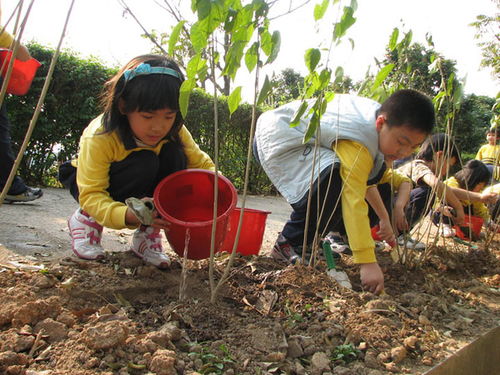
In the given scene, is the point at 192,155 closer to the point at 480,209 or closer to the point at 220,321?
the point at 220,321

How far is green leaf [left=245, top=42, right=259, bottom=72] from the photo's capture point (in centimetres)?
118

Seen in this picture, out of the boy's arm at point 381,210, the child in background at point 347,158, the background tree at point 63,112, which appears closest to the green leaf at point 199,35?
the child in background at point 347,158

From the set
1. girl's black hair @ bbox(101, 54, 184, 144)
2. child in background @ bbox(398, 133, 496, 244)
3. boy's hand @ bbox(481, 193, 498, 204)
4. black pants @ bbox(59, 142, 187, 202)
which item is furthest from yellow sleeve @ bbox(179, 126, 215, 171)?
boy's hand @ bbox(481, 193, 498, 204)

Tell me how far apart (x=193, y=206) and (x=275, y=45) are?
1.00 m

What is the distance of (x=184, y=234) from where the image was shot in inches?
65.6

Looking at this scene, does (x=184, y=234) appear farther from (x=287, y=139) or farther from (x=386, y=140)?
(x=386, y=140)

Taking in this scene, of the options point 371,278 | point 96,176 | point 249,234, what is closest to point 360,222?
point 371,278

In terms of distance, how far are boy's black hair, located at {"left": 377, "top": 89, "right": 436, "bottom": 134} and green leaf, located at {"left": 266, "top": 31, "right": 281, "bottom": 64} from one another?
0.93 m

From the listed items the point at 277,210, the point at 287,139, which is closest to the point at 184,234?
the point at 287,139

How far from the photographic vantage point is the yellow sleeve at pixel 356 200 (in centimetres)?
175

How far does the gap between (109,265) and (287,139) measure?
103 centimetres

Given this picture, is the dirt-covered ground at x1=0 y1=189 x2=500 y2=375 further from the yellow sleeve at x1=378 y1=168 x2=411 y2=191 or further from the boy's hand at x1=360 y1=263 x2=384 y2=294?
the yellow sleeve at x1=378 y1=168 x2=411 y2=191

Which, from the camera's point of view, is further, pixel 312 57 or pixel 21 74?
pixel 21 74

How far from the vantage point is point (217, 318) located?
1.34 m
